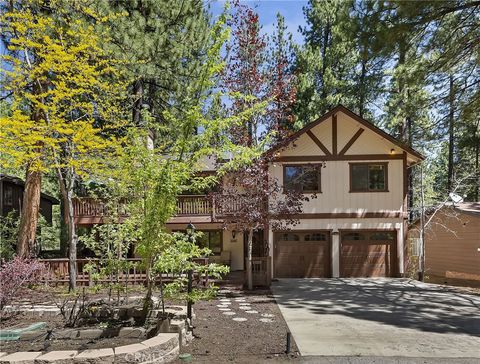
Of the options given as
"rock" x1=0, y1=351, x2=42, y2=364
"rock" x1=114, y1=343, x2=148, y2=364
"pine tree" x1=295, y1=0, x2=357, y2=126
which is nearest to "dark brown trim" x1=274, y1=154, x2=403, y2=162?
"pine tree" x1=295, y1=0, x2=357, y2=126

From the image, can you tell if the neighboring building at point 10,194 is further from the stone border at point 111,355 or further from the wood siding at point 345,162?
the stone border at point 111,355

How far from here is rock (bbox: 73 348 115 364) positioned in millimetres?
5430

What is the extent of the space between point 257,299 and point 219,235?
917cm

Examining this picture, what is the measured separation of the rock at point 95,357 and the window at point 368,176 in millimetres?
14055

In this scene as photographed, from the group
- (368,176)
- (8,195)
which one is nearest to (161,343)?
(368,176)

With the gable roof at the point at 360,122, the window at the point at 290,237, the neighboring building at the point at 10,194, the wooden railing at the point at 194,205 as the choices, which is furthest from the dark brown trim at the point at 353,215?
the neighboring building at the point at 10,194

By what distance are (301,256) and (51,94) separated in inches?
450

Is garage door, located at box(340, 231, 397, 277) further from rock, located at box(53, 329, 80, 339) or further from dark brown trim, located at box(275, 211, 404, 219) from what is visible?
rock, located at box(53, 329, 80, 339)

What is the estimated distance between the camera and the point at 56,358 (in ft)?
17.8

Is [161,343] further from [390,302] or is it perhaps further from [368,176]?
[368,176]

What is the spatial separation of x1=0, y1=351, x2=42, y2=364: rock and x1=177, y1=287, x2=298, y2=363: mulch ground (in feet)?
6.47

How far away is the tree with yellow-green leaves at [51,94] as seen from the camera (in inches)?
465

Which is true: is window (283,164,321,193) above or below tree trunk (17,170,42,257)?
above

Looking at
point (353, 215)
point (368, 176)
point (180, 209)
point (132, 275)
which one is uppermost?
point (368, 176)
